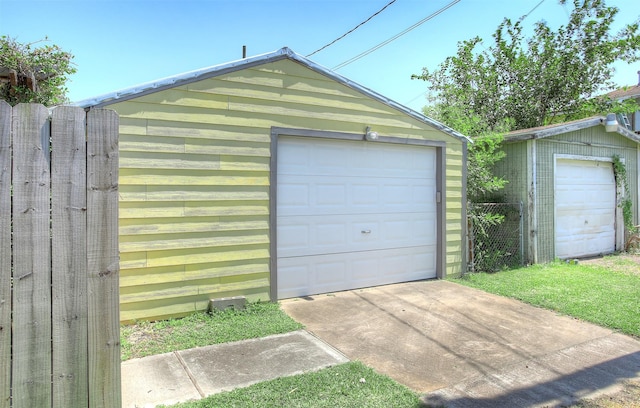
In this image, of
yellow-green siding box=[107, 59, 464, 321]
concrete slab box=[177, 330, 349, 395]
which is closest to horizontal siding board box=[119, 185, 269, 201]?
yellow-green siding box=[107, 59, 464, 321]

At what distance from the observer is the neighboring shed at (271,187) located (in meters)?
4.36

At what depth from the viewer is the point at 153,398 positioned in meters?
2.78

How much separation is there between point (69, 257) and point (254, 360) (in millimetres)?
2000

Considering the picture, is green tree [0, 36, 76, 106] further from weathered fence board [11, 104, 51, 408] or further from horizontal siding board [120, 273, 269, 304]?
weathered fence board [11, 104, 51, 408]

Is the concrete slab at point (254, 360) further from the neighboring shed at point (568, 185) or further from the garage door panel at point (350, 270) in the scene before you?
the neighboring shed at point (568, 185)

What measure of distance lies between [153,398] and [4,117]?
2.06 metres

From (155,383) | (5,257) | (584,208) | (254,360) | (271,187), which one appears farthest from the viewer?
(584,208)

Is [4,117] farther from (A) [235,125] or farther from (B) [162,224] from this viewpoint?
(A) [235,125]

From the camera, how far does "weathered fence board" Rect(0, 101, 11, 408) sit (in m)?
1.77

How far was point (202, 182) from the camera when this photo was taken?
183 inches

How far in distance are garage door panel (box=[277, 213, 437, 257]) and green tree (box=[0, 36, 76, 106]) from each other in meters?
4.24

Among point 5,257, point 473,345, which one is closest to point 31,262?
point 5,257

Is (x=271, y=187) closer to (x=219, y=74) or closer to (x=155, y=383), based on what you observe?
(x=219, y=74)

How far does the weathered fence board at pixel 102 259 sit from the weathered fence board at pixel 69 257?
0.03 m
